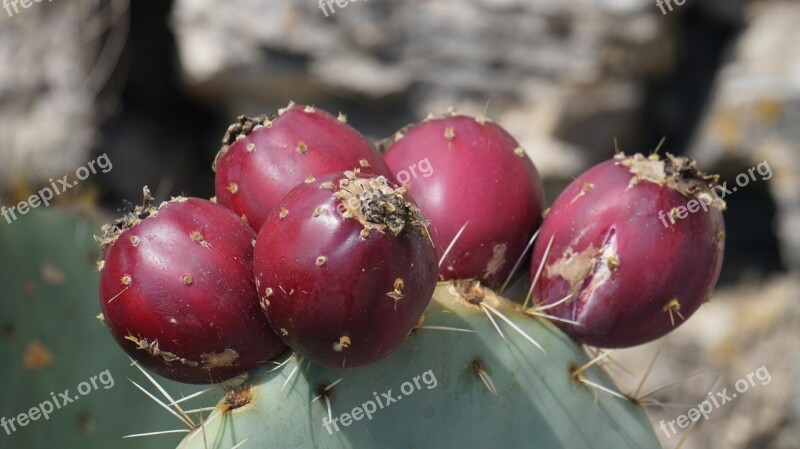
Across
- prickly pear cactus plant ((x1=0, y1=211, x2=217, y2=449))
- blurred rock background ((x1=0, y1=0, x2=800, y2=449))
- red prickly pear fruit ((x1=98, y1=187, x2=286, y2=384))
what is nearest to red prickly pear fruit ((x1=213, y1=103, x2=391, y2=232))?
red prickly pear fruit ((x1=98, y1=187, x2=286, y2=384))

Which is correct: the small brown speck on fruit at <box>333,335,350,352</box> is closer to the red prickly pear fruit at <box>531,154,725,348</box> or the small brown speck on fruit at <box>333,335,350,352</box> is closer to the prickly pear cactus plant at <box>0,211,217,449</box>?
the red prickly pear fruit at <box>531,154,725,348</box>

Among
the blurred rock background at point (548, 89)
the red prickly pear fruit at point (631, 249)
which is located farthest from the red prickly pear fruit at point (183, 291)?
the blurred rock background at point (548, 89)

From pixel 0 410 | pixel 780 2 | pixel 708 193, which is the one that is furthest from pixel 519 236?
pixel 780 2

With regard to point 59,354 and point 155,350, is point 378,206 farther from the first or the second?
point 59,354

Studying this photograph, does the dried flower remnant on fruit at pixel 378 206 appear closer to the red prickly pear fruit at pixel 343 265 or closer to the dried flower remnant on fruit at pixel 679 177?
the red prickly pear fruit at pixel 343 265

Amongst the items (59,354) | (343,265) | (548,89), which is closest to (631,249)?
Result: (343,265)
